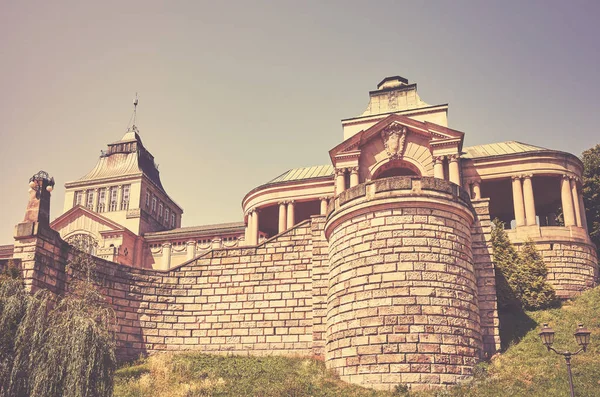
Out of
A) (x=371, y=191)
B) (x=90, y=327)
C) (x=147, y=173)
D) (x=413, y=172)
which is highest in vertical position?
(x=147, y=173)

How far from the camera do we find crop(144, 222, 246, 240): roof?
168ft

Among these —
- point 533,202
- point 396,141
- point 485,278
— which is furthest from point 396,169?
point 485,278

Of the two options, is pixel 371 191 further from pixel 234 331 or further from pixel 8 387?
pixel 8 387

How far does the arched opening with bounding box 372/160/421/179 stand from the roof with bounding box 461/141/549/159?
3.40 m

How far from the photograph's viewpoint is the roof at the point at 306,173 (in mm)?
42912

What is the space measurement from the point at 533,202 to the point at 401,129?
8.02 m

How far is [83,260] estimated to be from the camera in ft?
81.1

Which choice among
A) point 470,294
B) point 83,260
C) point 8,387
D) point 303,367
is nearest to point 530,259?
point 470,294

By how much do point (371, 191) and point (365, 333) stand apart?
481 cm

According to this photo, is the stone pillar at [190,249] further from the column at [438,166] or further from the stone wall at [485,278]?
the stone wall at [485,278]

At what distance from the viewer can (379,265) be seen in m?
22.0

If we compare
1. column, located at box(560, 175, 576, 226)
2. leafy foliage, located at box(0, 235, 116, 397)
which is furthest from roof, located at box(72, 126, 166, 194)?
leafy foliage, located at box(0, 235, 116, 397)

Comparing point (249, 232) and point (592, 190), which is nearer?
point (592, 190)

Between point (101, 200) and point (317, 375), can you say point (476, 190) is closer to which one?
point (317, 375)
